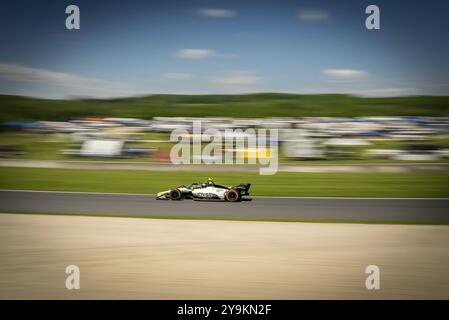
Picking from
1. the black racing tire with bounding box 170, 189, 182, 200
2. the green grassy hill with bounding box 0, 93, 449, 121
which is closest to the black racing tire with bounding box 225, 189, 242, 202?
the black racing tire with bounding box 170, 189, 182, 200

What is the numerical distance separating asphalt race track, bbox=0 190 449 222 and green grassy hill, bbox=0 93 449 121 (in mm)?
79240

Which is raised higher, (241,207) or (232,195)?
(232,195)

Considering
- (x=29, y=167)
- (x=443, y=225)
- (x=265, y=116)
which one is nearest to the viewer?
(x=443, y=225)

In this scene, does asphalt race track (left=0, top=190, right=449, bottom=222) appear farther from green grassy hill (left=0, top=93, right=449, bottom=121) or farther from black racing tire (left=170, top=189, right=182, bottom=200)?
green grassy hill (left=0, top=93, right=449, bottom=121)

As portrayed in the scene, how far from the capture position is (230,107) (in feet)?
381

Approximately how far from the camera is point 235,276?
679 cm

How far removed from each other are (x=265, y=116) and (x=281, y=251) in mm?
102675

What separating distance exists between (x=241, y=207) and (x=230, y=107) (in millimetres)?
104966

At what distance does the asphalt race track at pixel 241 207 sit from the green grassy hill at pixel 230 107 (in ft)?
260

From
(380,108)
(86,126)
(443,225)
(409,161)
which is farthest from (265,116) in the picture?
(443,225)

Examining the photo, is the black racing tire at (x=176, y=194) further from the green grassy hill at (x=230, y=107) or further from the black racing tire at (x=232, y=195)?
the green grassy hill at (x=230, y=107)

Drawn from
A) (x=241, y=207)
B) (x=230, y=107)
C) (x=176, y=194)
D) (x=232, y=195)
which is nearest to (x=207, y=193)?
(x=232, y=195)

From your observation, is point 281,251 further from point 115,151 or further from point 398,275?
point 115,151

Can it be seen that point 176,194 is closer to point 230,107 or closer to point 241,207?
point 241,207
